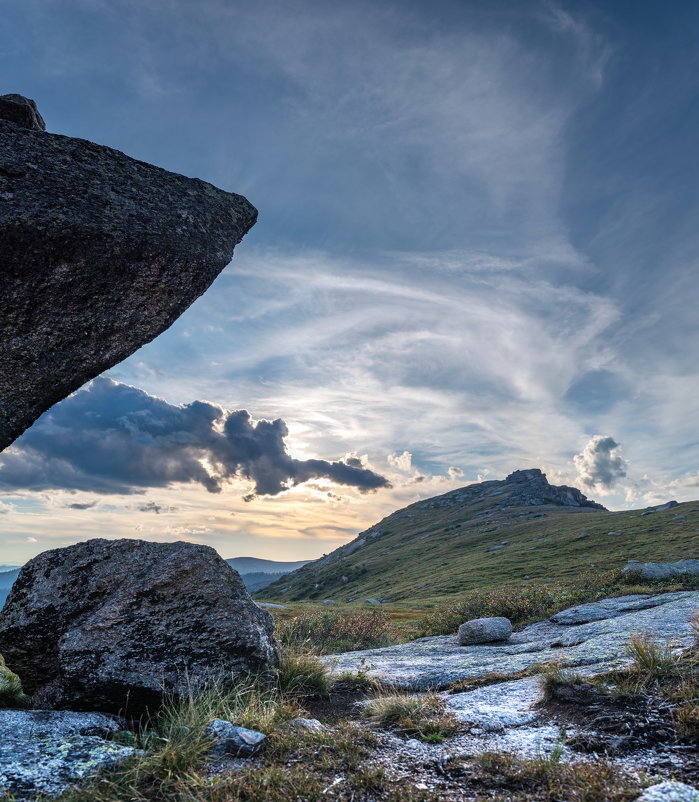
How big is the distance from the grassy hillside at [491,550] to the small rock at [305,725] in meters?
58.0

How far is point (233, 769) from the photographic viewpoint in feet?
20.2

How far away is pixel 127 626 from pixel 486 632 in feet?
48.7

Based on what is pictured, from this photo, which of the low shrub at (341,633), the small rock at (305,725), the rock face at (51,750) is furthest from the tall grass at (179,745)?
the low shrub at (341,633)

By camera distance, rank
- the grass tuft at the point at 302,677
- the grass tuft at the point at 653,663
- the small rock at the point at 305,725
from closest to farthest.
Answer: the small rock at the point at 305,725 → the grass tuft at the point at 653,663 → the grass tuft at the point at 302,677

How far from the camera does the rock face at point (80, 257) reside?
28.4 feet

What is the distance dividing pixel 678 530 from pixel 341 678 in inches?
3453

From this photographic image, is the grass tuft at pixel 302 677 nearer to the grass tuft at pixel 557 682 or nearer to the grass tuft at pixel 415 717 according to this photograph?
the grass tuft at pixel 415 717

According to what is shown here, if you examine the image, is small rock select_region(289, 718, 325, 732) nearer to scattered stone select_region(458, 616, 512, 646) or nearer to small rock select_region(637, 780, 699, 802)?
small rock select_region(637, 780, 699, 802)

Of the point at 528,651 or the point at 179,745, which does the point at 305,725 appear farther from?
the point at 528,651

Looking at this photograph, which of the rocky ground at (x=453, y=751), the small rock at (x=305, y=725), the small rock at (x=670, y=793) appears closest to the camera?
the small rock at (x=670, y=793)

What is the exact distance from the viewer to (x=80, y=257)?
895 centimetres

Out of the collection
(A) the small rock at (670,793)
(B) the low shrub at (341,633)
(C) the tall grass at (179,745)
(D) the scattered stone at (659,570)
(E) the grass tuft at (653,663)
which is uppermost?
(D) the scattered stone at (659,570)

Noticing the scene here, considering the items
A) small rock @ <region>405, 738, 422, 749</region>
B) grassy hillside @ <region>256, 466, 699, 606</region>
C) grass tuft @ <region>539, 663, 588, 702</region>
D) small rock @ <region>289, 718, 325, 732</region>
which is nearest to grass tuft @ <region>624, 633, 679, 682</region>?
grass tuft @ <region>539, 663, 588, 702</region>

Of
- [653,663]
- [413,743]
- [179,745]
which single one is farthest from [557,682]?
[179,745]
